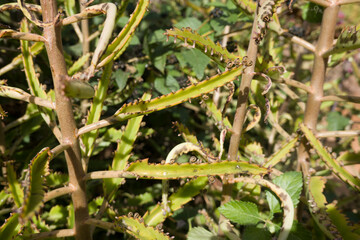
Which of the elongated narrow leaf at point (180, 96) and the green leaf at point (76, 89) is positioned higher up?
the elongated narrow leaf at point (180, 96)

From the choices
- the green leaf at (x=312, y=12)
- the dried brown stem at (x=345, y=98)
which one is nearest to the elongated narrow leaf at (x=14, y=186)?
the dried brown stem at (x=345, y=98)

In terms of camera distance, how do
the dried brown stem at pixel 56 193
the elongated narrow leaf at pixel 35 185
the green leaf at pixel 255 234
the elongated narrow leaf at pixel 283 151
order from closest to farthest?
1. the elongated narrow leaf at pixel 35 185
2. the dried brown stem at pixel 56 193
3. the green leaf at pixel 255 234
4. the elongated narrow leaf at pixel 283 151

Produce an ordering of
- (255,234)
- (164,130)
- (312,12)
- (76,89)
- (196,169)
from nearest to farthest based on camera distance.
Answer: (76,89) → (196,169) → (255,234) → (312,12) → (164,130)

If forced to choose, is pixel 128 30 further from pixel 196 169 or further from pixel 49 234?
pixel 49 234

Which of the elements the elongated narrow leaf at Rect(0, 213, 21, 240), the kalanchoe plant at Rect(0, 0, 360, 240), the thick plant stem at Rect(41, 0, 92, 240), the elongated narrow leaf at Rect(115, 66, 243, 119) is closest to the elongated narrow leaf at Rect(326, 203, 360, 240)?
the kalanchoe plant at Rect(0, 0, 360, 240)

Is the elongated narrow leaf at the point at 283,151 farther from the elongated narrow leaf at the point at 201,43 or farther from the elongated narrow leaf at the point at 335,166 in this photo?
the elongated narrow leaf at the point at 201,43

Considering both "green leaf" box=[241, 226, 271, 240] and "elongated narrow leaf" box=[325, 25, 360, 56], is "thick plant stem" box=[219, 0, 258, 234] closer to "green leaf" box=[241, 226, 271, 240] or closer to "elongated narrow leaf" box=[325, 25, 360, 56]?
"green leaf" box=[241, 226, 271, 240]

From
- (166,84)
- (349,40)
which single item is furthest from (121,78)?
(349,40)
